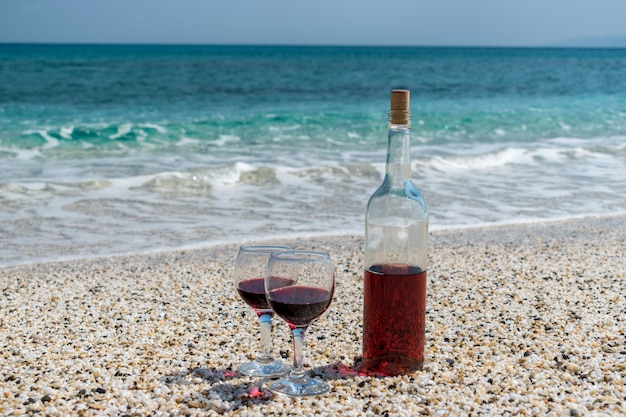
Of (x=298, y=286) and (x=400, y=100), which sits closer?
(x=298, y=286)

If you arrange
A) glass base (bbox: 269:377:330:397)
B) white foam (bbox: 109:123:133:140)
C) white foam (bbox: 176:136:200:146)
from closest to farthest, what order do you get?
glass base (bbox: 269:377:330:397) → white foam (bbox: 176:136:200:146) → white foam (bbox: 109:123:133:140)

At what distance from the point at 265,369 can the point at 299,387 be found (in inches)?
10.0

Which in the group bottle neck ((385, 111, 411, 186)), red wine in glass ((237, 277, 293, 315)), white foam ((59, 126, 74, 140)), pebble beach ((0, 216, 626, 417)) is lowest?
white foam ((59, 126, 74, 140))

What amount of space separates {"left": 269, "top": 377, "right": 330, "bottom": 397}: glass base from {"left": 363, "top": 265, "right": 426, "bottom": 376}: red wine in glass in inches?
9.5

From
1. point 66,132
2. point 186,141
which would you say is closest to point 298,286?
point 186,141

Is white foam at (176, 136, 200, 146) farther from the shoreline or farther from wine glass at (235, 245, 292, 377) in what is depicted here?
wine glass at (235, 245, 292, 377)

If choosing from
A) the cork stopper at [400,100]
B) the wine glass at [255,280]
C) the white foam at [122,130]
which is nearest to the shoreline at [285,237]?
the wine glass at [255,280]

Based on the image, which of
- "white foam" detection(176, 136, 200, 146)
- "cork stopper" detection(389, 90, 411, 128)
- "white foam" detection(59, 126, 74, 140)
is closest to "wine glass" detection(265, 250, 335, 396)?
"cork stopper" detection(389, 90, 411, 128)

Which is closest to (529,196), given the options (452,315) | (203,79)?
(452,315)

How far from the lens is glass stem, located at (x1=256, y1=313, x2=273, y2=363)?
9.03 feet

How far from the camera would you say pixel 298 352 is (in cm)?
260

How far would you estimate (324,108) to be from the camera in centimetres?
2170

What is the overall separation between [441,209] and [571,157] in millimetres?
5288

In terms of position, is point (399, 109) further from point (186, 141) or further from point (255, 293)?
point (186, 141)
